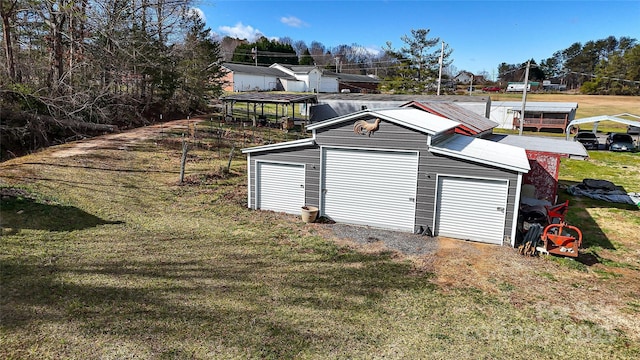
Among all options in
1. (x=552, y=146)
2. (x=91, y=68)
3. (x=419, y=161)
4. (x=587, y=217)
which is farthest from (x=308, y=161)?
(x=91, y=68)

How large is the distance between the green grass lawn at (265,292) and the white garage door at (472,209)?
0.53 meters

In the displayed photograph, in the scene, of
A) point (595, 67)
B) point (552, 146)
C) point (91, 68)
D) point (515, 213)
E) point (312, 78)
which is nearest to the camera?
point (515, 213)

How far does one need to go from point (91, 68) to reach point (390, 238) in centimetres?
2041

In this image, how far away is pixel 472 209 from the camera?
34.1 ft

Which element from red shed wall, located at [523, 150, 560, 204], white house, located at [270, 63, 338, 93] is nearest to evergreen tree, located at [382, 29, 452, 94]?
white house, located at [270, 63, 338, 93]

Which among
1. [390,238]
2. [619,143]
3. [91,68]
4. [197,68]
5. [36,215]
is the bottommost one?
[390,238]

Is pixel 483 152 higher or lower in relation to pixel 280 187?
higher

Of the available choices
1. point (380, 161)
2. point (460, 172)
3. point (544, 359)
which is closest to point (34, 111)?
point (380, 161)

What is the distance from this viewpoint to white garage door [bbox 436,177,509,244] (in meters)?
10.1

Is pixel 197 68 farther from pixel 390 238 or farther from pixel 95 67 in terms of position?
pixel 390 238

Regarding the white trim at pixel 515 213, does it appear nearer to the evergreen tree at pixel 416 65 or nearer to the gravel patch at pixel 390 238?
the gravel patch at pixel 390 238

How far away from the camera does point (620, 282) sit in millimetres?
8188

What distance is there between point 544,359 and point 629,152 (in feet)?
90.9

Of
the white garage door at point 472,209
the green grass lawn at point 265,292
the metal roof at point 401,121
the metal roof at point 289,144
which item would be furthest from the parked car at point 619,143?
the metal roof at point 289,144
